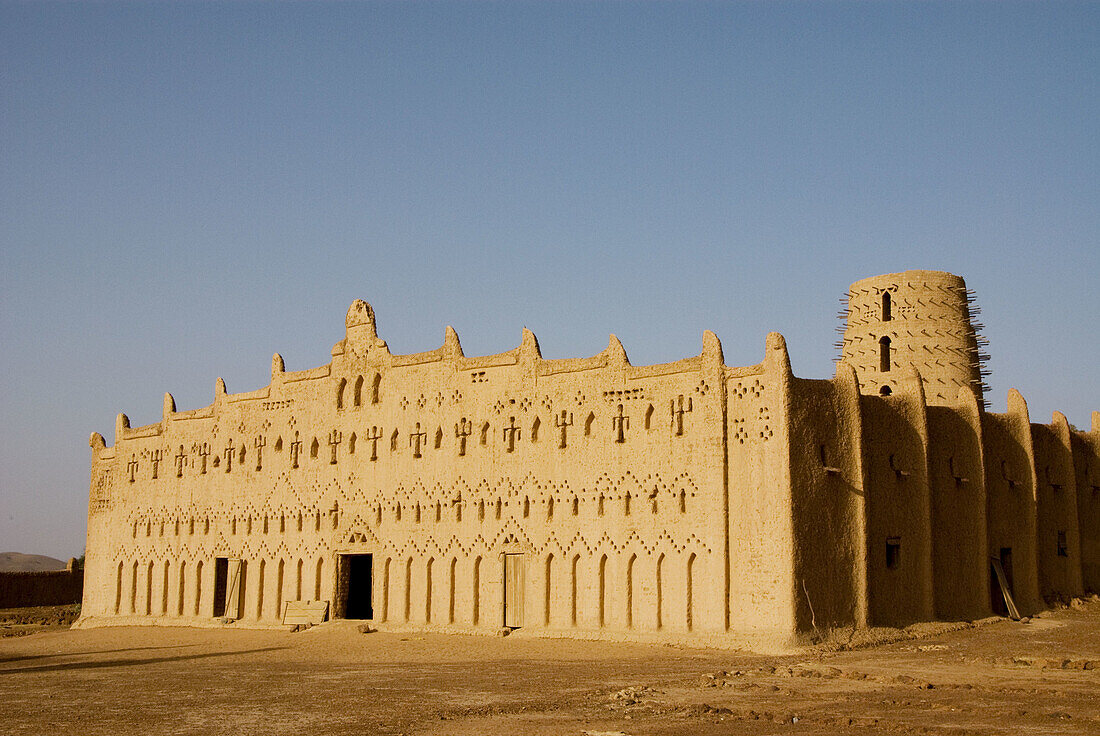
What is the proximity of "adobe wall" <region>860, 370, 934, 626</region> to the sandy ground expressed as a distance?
1022 millimetres

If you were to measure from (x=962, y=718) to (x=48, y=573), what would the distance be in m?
40.8

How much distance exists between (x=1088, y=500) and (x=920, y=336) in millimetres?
7056

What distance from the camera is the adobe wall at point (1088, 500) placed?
29703mm

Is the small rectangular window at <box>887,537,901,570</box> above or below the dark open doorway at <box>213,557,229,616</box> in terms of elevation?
above

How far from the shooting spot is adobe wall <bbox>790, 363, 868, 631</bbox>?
22156 mm

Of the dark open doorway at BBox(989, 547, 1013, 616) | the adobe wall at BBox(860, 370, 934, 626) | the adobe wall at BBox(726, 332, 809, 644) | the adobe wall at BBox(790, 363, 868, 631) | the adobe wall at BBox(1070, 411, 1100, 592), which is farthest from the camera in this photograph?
the adobe wall at BBox(1070, 411, 1100, 592)

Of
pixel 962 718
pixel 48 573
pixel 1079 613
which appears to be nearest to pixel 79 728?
pixel 962 718

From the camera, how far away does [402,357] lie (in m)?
29.8

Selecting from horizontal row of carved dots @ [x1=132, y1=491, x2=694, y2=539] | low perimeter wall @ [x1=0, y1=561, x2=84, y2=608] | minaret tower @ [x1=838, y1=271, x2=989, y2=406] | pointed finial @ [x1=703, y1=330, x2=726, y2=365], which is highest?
minaret tower @ [x1=838, y1=271, x2=989, y2=406]

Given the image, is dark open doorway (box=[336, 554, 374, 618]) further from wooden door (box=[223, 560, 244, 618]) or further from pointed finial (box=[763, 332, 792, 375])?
pointed finial (box=[763, 332, 792, 375])

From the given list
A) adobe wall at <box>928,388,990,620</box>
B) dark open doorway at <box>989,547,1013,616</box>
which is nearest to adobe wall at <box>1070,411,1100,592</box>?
dark open doorway at <box>989,547,1013,616</box>

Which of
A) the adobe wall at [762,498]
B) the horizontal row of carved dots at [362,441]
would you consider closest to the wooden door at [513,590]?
the horizontal row of carved dots at [362,441]

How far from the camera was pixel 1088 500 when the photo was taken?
3025 cm

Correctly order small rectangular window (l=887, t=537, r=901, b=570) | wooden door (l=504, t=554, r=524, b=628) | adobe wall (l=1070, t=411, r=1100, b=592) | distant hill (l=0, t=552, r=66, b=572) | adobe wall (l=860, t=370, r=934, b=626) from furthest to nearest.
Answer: distant hill (l=0, t=552, r=66, b=572) → adobe wall (l=1070, t=411, r=1100, b=592) → wooden door (l=504, t=554, r=524, b=628) → small rectangular window (l=887, t=537, r=901, b=570) → adobe wall (l=860, t=370, r=934, b=626)
